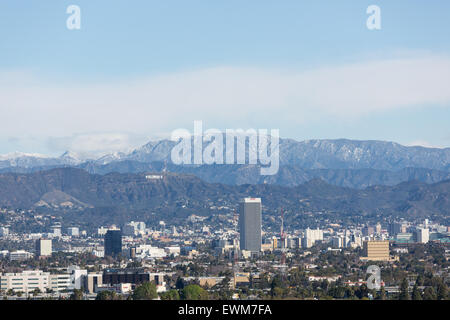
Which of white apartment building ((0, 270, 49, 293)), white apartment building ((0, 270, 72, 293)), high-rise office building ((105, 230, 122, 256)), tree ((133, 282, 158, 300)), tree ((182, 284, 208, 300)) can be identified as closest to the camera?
tree ((182, 284, 208, 300))

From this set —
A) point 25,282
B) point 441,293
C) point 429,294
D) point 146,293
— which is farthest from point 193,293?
point 25,282

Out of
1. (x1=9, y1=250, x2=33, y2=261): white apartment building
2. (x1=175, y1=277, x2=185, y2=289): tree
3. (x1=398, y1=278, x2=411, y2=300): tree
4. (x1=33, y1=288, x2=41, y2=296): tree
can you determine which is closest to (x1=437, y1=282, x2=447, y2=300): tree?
(x1=398, y1=278, x2=411, y2=300): tree

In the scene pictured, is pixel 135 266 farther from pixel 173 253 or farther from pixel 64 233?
pixel 64 233

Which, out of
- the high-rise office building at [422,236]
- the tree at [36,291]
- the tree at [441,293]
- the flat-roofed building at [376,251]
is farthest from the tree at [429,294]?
the high-rise office building at [422,236]

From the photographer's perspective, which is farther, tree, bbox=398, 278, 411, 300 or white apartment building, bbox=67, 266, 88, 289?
white apartment building, bbox=67, 266, 88, 289

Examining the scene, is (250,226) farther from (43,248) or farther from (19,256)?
(19,256)

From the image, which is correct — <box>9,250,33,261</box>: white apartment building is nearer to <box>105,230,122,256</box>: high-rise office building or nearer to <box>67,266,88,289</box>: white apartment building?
<box>105,230,122,256</box>: high-rise office building

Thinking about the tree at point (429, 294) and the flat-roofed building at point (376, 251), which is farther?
the flat-roofed building at point (376, 251)

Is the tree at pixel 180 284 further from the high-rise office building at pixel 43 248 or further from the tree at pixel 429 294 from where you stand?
the high-rise office building at pixel 43 248
